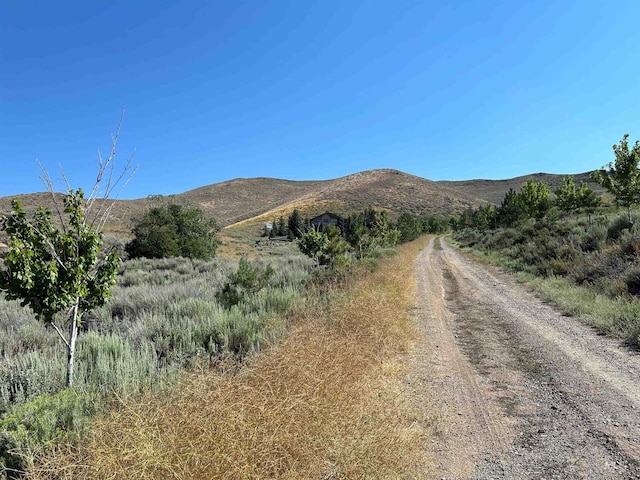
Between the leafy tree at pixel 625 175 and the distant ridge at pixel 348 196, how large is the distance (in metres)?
74.2

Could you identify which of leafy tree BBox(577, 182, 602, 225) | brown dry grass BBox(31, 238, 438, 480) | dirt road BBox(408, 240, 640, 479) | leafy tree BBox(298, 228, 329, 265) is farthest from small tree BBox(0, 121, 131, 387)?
leafy tree BBox(577, 182, 602, 225)

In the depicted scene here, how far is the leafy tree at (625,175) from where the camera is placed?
20328 millimetres

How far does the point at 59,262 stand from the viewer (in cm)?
420

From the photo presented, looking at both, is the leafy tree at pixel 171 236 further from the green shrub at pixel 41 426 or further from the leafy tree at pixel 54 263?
the green shrub at pixel 41 426

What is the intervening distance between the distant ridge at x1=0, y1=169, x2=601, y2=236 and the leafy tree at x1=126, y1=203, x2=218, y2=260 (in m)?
62.8

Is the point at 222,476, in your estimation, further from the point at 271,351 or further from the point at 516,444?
the point at 516,444

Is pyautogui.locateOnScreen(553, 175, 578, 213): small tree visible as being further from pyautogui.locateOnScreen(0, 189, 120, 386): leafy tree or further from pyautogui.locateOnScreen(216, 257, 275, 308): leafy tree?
pyautogui.locateOnScreen(0, 189, 120, 386): leafy tree

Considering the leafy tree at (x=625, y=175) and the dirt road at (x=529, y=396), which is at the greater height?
the leafy tree at (x=625, y=175)

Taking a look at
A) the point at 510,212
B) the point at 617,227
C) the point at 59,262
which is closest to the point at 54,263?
the point at 59,262

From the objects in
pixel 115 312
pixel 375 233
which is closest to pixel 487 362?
pixel 115 312

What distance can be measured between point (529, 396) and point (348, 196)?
367ft

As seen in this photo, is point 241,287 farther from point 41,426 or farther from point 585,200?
point 585,200

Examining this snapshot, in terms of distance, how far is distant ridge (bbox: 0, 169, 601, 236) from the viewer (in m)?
108

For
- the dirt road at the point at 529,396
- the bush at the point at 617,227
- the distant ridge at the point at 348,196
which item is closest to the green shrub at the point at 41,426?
the dirt road at the point at 529,396
